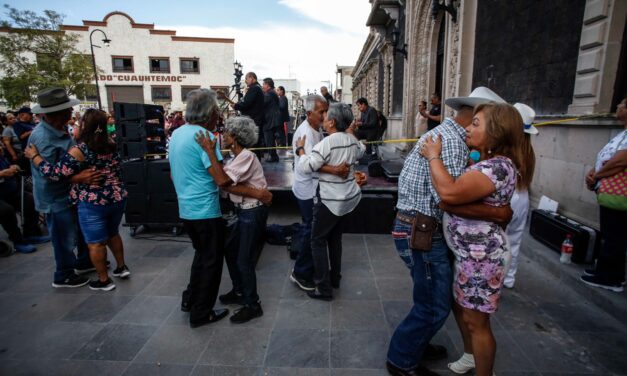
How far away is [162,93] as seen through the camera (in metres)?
37.6

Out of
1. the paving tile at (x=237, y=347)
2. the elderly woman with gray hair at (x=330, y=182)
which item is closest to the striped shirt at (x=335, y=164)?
the elderly woman with gray hair at (x=330, y=182)

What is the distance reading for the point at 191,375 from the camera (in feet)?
8.07

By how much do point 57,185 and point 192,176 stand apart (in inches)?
79.6

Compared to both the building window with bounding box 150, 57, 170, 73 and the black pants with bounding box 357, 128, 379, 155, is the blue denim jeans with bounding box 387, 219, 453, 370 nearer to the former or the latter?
the black pants with bounding box 357, 128, 379, 155

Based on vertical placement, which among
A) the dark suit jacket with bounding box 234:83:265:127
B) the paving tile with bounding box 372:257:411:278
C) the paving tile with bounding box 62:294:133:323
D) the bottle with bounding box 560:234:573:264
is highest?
the dark suit jacket with bounding box 234:83:265:127

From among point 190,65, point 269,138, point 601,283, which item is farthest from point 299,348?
point 190,65

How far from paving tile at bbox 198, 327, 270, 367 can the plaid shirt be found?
164cm

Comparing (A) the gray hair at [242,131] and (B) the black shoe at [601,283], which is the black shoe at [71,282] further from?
(B) the black shoe at [601,283]

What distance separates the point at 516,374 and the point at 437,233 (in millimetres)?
1296

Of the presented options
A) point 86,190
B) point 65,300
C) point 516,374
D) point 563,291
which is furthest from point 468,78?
point 65,300

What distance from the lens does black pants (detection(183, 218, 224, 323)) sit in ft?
9.66

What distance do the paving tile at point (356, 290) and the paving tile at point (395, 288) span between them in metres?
0.08

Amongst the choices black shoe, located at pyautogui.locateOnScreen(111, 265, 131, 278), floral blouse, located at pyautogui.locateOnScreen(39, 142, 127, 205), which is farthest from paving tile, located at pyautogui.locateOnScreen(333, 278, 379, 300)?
floral blouse, located at pyautogui.locateOnScreen(39, 142, 127, 205)

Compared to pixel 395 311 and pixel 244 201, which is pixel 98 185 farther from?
pixel 395 311
